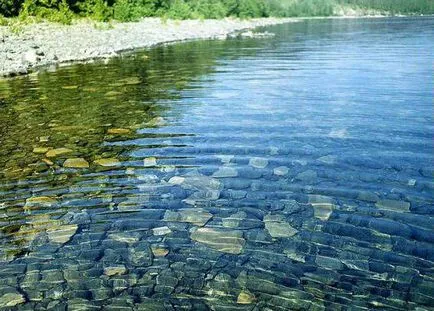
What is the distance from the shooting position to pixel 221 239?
587cm

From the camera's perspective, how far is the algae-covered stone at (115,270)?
5.13m

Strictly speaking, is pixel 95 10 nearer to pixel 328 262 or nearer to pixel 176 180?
pixel 176 180

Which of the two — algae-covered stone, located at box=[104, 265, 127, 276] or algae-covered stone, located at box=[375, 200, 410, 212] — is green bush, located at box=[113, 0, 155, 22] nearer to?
algae-covered stone, located at box=[375, 200, 410, 212]

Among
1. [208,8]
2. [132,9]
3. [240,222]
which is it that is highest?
[208,8]

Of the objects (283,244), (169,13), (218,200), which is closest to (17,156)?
(218,200)

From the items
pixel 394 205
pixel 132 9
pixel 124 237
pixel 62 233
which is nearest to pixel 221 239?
pixel 124 237

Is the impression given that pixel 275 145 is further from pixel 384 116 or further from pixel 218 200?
pixel 384 116

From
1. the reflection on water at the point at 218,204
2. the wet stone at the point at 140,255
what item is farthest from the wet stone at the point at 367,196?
the wet stone at the point at 140,255

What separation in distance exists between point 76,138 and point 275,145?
5.27 metres

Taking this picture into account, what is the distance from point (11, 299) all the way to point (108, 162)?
453 cm

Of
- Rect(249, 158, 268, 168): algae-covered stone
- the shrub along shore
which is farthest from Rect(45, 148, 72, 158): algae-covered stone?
the shrub along shore

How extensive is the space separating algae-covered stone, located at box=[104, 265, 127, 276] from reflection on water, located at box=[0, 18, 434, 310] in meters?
0.01

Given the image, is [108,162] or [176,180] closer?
[176,180]

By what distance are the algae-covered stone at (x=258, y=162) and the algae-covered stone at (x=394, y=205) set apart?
2523 millimetres
